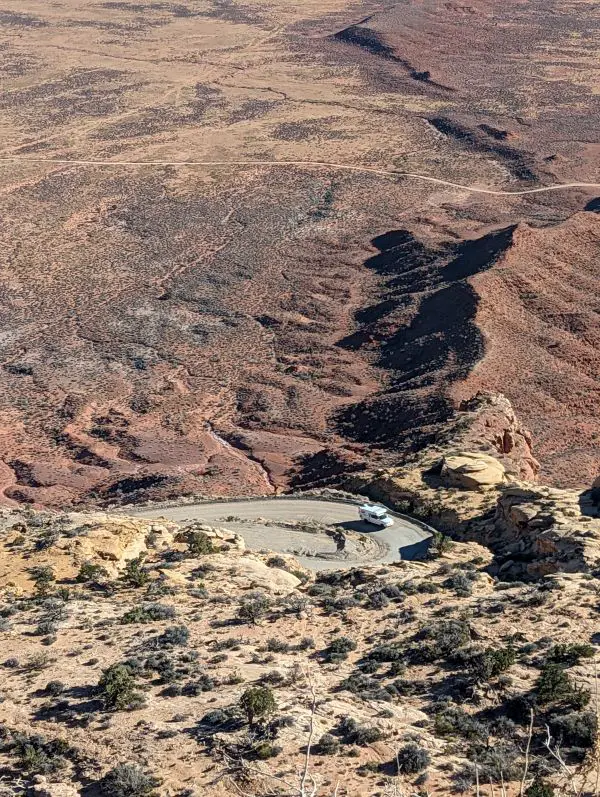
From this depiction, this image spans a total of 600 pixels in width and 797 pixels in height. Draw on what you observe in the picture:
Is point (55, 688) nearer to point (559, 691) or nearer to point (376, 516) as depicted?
point (559, 691)

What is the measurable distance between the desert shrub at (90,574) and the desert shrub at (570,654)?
38.0ft

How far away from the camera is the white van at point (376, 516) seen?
34.1m

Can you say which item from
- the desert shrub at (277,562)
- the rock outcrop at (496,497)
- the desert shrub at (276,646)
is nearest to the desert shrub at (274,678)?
the desert shrub at (276,646)

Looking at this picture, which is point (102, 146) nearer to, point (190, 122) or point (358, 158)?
point (190, 122)

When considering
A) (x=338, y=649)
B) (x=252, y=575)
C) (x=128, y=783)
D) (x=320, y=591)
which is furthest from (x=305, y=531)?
(x=128, y=783)

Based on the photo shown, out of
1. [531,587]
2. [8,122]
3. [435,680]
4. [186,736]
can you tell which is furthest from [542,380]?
[8,122]

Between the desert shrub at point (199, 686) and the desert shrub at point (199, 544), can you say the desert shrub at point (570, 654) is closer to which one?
the desert shrub at point (199, 686)

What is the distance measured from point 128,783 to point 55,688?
407 centimetres

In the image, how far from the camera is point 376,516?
34156mm

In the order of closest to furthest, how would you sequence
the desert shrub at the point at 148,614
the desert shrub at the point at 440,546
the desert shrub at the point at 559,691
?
1. the desert shrub at the point at 559,691
2. the desert shrub at the point at 148,614
3. the desert shrub at the point at 440,546

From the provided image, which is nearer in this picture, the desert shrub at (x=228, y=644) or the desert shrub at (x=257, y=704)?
the desert shrub at (x=257, y=704)

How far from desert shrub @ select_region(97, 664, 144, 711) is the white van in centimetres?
1490

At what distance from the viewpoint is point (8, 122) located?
11950 centimetres

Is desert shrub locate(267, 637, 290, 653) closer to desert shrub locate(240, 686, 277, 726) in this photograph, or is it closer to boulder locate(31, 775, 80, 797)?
desert shrub locate(240, 686, 277, 726)
